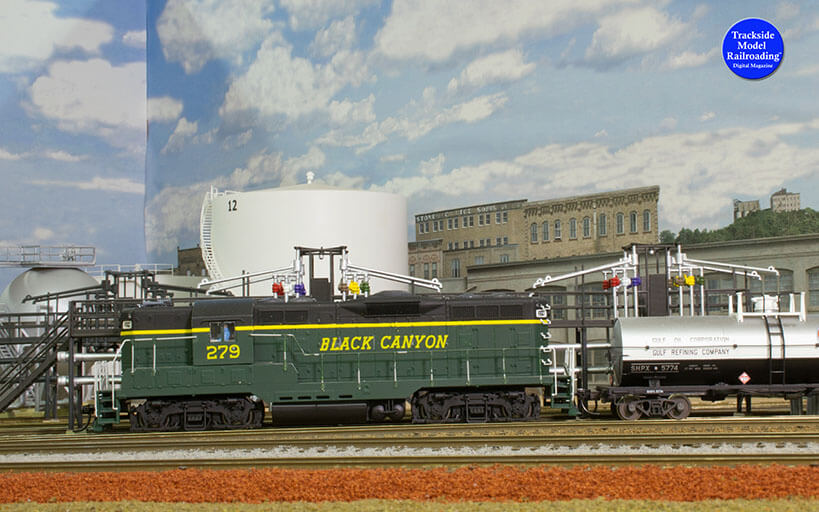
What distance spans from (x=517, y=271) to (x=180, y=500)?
4256cm

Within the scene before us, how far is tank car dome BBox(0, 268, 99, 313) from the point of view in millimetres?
45031

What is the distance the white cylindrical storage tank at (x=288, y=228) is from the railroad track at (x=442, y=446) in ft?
70.7

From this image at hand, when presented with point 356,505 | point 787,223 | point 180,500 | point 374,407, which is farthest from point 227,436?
point 787,223

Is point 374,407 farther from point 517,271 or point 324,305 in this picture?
point 517,271

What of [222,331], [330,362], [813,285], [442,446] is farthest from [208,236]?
[813,285]

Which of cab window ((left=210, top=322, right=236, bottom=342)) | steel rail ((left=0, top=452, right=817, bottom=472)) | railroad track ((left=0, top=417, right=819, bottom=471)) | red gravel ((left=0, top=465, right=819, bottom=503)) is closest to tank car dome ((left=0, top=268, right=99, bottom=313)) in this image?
railroad track ((left=0, top=417, right=819, bottom=471))

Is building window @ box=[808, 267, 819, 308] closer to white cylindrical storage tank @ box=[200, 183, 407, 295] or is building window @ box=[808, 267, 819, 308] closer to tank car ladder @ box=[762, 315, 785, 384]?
white cylindrical storage tank @ box=[200, 183, 407, 295]

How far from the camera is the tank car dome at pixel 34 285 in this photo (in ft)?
148

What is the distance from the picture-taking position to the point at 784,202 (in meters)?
75.8

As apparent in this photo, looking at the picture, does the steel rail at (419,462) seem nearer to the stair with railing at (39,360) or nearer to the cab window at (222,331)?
the cab window at (222,331)

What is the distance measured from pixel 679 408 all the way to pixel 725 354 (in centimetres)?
191

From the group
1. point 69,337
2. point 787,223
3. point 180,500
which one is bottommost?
point 180,500

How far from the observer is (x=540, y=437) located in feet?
62.0

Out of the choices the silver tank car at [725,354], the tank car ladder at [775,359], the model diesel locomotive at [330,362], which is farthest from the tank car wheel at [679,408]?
the model diesel locomotive at [330,362]
